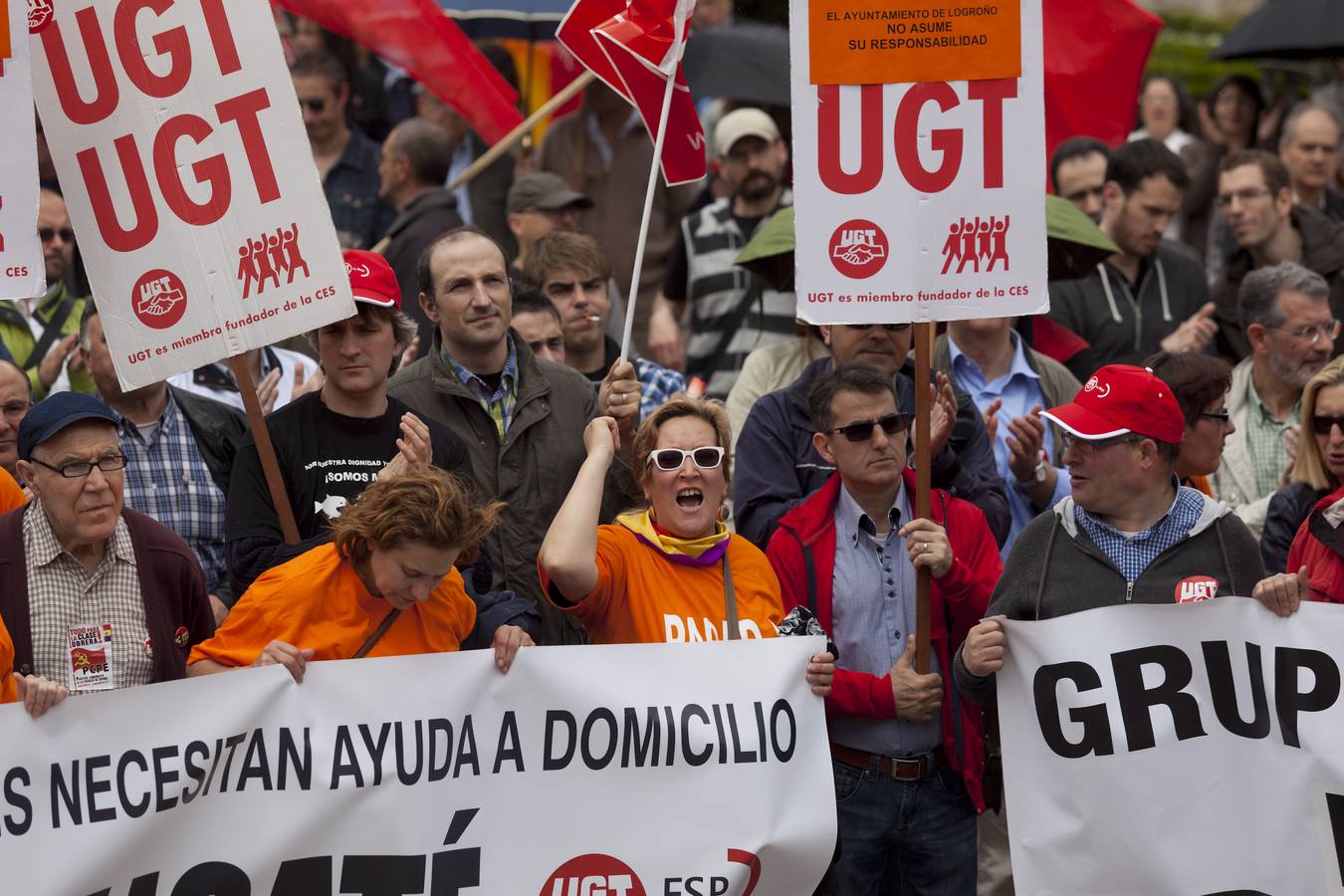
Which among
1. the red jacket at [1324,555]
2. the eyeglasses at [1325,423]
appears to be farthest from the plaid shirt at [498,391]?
the eyeglasses at [1325,423]

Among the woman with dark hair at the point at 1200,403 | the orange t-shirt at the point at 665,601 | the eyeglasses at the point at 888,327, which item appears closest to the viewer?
the orange t-shirt at the point at 665,601

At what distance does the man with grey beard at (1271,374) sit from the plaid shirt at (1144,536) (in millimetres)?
2226

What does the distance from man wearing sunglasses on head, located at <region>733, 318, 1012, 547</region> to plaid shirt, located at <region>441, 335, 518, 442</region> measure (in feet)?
2.76

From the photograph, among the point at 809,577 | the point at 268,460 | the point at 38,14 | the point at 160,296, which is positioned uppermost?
the point at 38,14

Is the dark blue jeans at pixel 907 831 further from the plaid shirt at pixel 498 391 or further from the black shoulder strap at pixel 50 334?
the black shoulder strap at pixel 50 334

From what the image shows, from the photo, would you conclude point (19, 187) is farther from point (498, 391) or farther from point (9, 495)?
point (498, 391)

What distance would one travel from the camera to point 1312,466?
7.14m

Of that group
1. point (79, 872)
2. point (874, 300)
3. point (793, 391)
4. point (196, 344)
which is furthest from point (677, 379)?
point (79, 872)

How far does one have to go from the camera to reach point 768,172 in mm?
10250

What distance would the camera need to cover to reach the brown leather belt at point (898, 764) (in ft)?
21.0

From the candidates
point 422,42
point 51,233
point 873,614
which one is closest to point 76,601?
point 873,614

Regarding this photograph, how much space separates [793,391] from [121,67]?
2.61m

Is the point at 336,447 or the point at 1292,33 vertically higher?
the point at 1292,33

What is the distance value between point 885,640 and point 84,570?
8.27 ft
